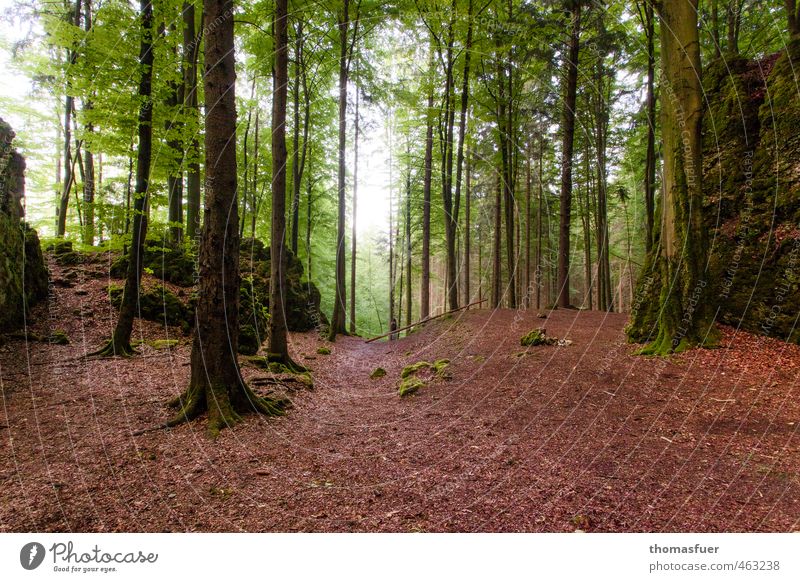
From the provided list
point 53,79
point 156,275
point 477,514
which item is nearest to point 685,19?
point 477,514

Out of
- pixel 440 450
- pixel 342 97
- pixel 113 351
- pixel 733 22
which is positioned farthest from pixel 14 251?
pixel 733 22

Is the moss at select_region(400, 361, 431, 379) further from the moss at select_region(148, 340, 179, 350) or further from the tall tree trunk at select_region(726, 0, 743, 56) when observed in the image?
the tall tree trunk at select_region(726, 0, 743, 56)

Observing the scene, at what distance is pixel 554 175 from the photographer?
891 inches

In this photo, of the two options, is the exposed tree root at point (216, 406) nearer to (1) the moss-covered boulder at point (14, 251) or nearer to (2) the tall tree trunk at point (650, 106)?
(1) the moss-covered boulder at point (14, 251)

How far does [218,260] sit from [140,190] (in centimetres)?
500

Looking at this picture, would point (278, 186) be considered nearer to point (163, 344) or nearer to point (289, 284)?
point (163, 344)

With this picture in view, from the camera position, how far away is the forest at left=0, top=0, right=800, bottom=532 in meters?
3.39

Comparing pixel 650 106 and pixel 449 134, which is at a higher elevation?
pixel 449 134

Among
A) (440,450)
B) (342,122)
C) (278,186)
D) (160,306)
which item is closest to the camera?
(440,450)

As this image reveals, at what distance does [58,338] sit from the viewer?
27.9ft

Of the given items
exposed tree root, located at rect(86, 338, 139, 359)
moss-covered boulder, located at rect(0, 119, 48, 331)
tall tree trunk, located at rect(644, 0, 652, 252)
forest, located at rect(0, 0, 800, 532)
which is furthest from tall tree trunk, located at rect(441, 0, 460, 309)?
moss-covered boulder, located at rect(0, 119, 48, 331)

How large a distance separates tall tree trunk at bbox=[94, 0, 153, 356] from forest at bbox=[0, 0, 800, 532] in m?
0.07

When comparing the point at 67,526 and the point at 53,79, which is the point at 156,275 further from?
the point at 67,526

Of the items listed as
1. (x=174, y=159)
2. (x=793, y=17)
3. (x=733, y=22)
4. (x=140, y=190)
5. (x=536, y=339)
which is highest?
(x=733, y=22)
